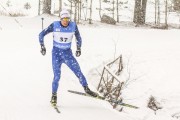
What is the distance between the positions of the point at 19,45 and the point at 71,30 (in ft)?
27.7

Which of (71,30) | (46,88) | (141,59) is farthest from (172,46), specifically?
(71,30)

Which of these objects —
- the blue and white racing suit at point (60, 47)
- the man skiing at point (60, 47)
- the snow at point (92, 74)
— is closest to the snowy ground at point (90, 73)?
the snow at point (92, 74)

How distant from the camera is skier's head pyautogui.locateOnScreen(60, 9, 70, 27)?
923cm

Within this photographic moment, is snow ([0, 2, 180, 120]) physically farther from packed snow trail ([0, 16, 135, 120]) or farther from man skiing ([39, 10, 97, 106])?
man skiing ([39, 10, 97, 106])

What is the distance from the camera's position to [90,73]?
14.8 m

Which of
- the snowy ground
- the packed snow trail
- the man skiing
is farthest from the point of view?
the snowy ground

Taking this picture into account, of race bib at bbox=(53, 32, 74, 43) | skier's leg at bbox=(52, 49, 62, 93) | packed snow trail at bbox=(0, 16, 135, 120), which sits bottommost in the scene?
packed snow trail at bbox=(0, 16, 135, 120)

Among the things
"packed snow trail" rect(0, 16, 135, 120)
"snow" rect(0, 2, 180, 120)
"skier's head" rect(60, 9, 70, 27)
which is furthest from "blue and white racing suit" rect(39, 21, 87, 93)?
"snow" rect(0, 2, 180, 120)

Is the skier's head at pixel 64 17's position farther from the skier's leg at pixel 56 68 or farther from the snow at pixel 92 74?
the snow at pixel 92 74

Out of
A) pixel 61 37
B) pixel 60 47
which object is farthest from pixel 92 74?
pixel 61 37

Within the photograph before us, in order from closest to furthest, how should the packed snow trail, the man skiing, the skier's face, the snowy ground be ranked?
the packed snow trail < the skier's face < the man skiing < the snowy ground

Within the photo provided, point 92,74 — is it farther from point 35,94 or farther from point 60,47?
point 60,47

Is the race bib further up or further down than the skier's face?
further down

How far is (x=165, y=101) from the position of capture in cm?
1419
